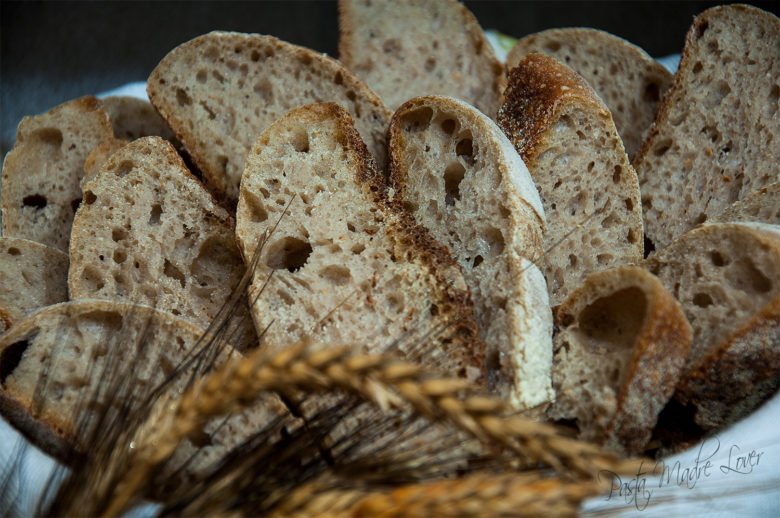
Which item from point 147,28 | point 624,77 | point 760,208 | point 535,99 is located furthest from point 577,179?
point 147,28

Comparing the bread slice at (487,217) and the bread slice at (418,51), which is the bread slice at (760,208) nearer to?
the bread slice at (487,217)

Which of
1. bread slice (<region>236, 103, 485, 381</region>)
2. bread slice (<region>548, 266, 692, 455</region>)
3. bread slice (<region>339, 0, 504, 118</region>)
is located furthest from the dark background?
bread slice (<region>548, 266, 692, 455</region>)

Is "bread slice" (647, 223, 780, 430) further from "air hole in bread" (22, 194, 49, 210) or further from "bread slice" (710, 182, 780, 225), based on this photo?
"air hole in bread" (22, 194, 49, 210)

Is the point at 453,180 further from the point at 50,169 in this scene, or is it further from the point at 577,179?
the point at 50,169

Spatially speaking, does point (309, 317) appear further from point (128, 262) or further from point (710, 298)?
point (710, 298)

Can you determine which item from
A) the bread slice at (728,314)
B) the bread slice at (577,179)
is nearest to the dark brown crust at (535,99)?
the bread slice at (577,179)
